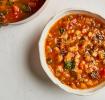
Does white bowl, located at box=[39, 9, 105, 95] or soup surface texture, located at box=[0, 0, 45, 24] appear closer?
white bowl, located at box=[39, 9, 105, 95]

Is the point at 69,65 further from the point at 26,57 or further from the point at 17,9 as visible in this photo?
the point at 17,9

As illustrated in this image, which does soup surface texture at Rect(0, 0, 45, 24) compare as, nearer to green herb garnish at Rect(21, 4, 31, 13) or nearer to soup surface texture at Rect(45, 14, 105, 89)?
green herb garnish at Rect(21, 4, 31, 13)

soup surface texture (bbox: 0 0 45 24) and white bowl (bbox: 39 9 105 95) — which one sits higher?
soup surface texture (bbox: 0 0 45 24)

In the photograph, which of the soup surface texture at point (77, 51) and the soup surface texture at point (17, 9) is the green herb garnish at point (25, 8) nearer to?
the soup surface texture at point (17, 9)

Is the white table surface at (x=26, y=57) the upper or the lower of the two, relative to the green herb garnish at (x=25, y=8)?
lower

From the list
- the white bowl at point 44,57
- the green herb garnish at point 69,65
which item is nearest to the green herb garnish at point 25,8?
the white bowl at point 44,57

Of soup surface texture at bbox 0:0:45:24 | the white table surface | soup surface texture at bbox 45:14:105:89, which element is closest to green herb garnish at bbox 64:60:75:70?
soup surface texture at bbox 45:14:105:89
